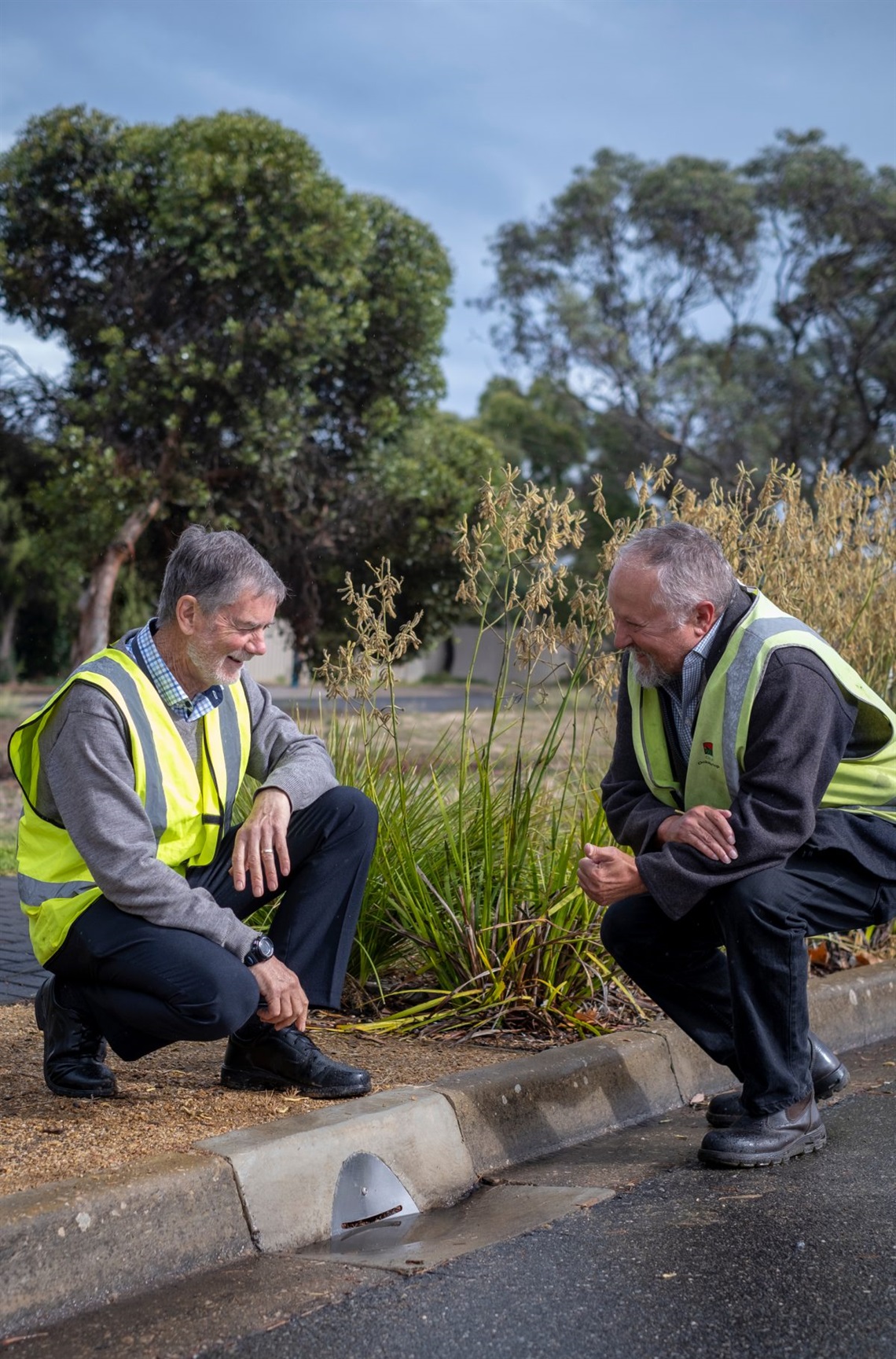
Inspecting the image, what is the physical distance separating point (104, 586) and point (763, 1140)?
46.0ft

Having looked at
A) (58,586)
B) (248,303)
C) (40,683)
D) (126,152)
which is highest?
(126,152)

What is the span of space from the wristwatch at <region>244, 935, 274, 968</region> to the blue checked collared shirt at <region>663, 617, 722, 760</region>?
1.17m

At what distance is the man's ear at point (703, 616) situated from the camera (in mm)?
3529

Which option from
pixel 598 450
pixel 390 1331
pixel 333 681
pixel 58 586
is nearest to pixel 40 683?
pixel 58 586

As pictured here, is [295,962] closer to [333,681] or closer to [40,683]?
[333,681]

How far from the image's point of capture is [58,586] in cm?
Result: 3048

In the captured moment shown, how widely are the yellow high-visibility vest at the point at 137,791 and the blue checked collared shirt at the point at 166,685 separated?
0.09ft

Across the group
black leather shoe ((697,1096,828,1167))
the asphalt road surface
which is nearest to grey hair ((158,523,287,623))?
the asphalt road surface

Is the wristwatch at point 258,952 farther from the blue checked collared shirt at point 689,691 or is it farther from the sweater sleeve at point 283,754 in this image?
the blue checked collared shirt at point 689,691

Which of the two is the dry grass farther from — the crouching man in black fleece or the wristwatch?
the crouching man in black fleece

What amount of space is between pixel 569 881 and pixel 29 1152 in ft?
6.56

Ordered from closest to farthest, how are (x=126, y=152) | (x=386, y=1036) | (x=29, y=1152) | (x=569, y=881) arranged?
(x=29, y=1152), (x=386, y=1036), (x=569, y=881), (x=126, y=152)

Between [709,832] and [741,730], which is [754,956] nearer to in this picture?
[709,832]

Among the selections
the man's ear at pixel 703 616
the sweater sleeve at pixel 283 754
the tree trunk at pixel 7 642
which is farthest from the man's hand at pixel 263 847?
the tree trunk at pixel 7 642
